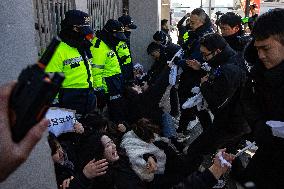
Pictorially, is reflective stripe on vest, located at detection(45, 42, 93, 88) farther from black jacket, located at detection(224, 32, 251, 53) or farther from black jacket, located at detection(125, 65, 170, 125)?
black jacket, located at detection(224, 32, 251, 53)

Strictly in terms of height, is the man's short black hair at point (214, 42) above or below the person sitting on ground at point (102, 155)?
above

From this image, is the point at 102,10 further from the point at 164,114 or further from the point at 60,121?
the point at 60,121

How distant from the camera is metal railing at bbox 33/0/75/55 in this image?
4.48 m

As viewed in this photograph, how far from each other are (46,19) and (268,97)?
321cm

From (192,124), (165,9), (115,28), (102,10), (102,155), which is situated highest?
(165,9)

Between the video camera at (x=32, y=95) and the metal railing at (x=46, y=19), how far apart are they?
143 inches

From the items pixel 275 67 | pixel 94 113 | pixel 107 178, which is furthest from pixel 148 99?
pixel 275 67

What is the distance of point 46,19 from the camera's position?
4.75 m

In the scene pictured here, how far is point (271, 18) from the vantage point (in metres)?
2.29

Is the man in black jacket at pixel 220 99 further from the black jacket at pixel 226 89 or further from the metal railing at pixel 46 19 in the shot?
the metal railing at pixel 46 19

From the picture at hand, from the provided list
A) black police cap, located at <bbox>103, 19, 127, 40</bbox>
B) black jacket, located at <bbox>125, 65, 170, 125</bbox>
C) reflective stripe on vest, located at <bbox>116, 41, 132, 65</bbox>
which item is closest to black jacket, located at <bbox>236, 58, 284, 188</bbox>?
black jacket, located at <bbox>125, 65, 170, 125</bbox>

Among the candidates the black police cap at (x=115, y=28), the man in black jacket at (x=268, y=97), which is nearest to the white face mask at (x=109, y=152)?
the man in black jacket at (x=268, y=97)

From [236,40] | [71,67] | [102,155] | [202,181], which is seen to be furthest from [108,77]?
[202,181]

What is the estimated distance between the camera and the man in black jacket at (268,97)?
2270mm
